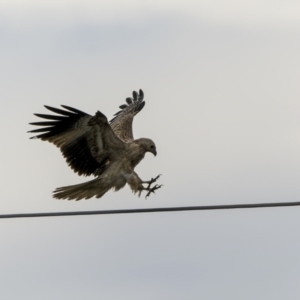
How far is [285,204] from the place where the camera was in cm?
777

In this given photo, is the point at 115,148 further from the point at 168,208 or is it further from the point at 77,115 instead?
the point at 168,208

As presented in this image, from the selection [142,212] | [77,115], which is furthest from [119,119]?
[142,212]

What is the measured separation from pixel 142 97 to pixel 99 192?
10.6ft

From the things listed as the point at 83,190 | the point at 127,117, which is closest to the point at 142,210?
the point at 83,190

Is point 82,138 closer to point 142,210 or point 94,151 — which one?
point 94,151

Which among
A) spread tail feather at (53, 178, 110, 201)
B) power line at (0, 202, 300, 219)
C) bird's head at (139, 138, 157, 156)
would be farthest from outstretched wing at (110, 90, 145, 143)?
power line at (0, 202, 300, 219)

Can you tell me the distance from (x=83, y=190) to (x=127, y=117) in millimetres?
2295

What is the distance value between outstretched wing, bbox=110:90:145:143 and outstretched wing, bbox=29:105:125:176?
0.60 meters

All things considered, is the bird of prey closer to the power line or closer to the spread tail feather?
the spread tail feather

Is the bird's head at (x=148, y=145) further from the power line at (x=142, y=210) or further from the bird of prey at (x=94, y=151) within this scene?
the power line at (x=142, y=210)

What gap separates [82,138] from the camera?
11438 mm

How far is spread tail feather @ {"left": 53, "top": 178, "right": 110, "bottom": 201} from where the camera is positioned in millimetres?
11070

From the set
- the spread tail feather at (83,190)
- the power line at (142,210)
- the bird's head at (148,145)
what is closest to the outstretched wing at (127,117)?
the bird's head at (148,145)

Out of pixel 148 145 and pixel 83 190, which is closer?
pixel 83 190
